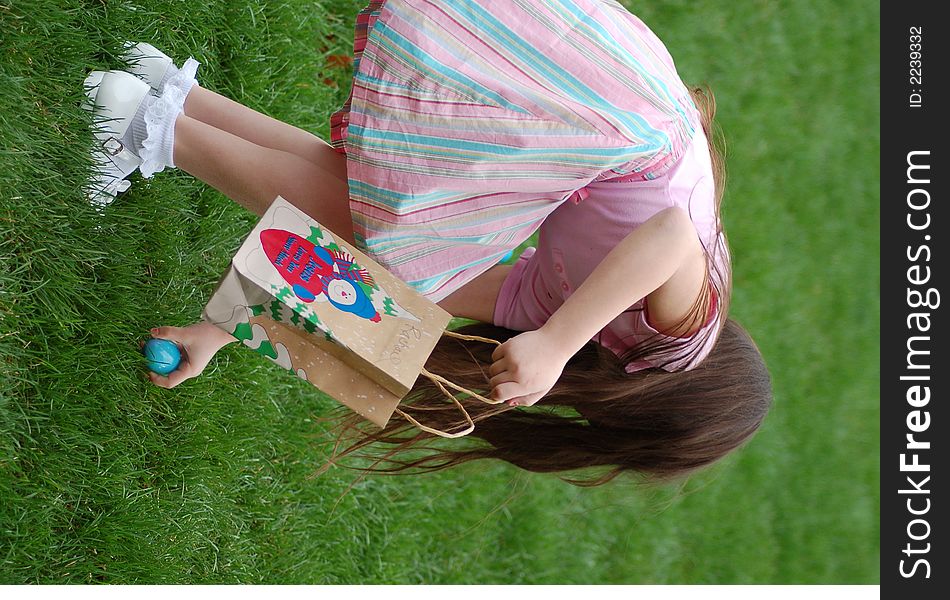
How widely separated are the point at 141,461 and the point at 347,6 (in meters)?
1.05

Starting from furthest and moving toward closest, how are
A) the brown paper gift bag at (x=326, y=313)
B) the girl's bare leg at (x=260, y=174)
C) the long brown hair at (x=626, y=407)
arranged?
the long brown hair at (x=626, y=407), the girl's bare leg at (x=260, y=174), the brown paper gift bag at (x=326, y=313)

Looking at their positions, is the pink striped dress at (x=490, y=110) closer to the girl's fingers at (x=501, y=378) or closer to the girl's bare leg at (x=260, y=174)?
the girl's bare leg at (x=260, y=174)

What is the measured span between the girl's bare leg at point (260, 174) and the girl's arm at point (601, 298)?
1.04 ft

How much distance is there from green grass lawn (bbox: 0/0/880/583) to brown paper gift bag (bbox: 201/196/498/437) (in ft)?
1.23

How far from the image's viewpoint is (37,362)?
125 cm

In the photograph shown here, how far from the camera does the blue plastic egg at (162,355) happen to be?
1321 mm

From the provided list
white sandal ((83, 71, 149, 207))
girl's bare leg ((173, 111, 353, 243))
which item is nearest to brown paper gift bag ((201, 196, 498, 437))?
girl's bare leg ((173, 111, 353, 243))

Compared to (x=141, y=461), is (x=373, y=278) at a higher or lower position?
higher

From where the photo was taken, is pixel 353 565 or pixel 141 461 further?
pixel 353 565

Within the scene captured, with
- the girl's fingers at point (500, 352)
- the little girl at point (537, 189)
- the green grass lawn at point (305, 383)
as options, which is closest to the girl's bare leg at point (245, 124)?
the little girl at point (537, 189)

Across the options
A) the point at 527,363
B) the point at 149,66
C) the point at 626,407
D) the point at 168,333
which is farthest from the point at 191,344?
the point at 626,407

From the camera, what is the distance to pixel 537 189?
1115mm
